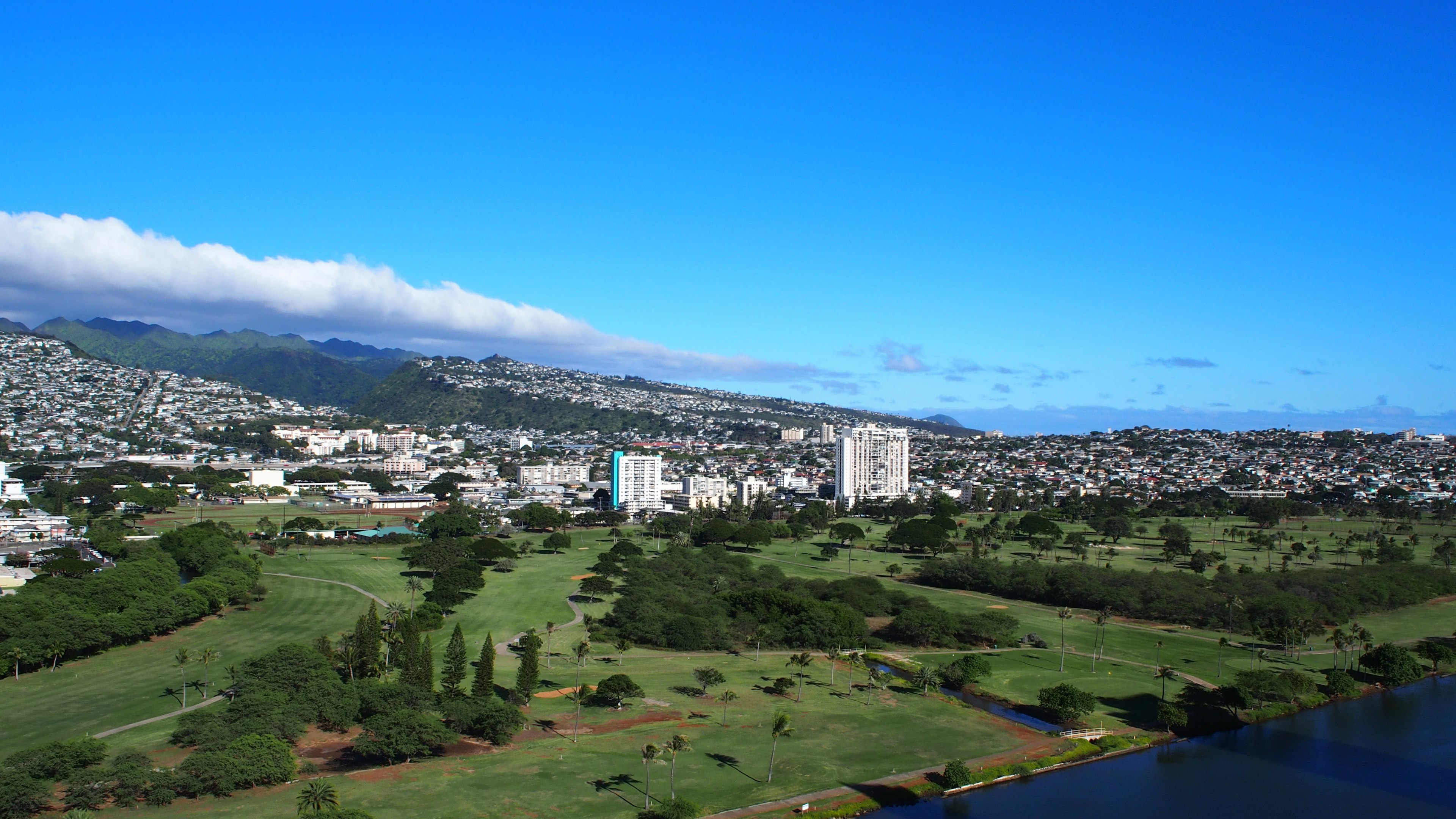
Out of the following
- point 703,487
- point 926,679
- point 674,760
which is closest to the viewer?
point 674,760

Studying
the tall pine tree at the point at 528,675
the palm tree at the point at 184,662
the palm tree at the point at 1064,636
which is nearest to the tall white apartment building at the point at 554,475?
the palm tree at the point at 1064,636

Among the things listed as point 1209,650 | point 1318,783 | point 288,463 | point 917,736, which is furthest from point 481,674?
point 288,463

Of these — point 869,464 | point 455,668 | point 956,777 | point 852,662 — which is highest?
point 869,464

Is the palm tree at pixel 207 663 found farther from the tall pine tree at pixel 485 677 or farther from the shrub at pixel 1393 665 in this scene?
the shrub at pixel 1393 665

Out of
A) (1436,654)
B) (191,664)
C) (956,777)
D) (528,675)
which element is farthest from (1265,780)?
(191,664)

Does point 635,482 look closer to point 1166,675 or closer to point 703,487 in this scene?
point 703,487
